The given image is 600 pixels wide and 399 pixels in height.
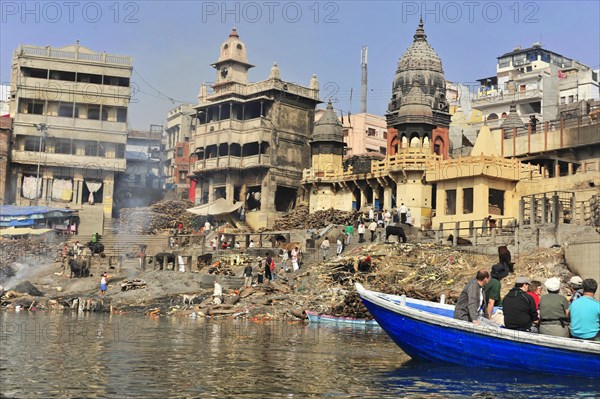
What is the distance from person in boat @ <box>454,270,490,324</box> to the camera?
610 inches

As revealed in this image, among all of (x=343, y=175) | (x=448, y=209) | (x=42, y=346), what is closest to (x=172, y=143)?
(x=343, y=175)

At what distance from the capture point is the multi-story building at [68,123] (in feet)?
206

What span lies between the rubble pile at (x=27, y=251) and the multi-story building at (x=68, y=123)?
35.7ft

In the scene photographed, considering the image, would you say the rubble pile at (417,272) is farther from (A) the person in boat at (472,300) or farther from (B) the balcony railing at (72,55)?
(B) the balcony railing at (72,55)

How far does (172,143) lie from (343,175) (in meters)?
39.0

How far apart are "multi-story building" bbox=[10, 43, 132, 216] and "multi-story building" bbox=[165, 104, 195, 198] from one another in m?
13.8

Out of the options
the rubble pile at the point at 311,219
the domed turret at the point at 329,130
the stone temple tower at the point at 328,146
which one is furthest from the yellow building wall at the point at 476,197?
the domed turret at the point at 329,130

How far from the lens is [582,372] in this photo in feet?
46.5

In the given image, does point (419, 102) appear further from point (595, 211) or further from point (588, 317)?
point (588, 317)

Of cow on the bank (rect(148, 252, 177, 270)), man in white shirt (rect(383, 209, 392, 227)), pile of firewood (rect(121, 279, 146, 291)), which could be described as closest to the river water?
pile of firewood (rect(121, 279, 146, 291))

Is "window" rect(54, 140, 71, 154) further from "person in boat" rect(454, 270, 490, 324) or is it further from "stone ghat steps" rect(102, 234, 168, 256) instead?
"person in boat" rect(454, 270, 490, 324)

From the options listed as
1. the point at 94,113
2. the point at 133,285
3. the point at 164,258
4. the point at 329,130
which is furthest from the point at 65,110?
the point at 133,285

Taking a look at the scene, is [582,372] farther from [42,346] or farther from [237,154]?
[237,154]

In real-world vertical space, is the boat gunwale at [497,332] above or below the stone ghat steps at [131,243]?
below
